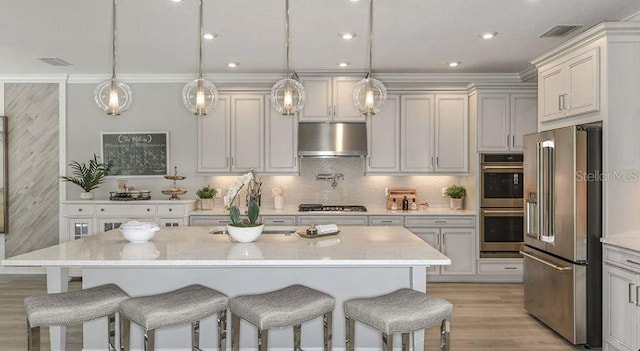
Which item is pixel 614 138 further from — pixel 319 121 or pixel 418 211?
pixel 319 121

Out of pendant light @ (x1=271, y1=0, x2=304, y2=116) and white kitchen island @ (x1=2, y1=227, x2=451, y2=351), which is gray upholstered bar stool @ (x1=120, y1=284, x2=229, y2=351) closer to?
white kitchen island @ (x1=2, y1=227, x2=451, y2=351)

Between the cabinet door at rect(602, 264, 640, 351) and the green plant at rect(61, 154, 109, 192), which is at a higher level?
the green plant at rect(61, 154, 109, 192)

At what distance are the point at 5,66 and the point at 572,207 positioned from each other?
6181 mm

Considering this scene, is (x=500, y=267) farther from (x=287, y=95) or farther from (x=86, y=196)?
(x=86, y=196)

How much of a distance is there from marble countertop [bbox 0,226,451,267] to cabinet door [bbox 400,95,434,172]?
105 inches

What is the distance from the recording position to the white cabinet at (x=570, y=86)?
3.71m

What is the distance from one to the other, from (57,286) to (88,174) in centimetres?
354

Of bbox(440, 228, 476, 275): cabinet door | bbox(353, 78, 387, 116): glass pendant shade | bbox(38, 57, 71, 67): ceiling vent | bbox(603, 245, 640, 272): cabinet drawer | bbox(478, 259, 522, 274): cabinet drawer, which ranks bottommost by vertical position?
bbox(478, 259, 522, 274): cabinet drawer

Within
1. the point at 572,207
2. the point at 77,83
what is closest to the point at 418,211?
the point at 572,207

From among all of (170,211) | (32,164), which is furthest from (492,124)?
(32,164)

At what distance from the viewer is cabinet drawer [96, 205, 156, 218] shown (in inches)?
231

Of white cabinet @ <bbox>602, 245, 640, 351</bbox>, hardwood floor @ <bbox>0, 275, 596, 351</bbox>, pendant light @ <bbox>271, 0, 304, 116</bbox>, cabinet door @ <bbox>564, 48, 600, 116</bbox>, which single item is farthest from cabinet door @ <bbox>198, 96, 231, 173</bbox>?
white cabinet @ <bbox>602, 245, 640, 351</bbox>

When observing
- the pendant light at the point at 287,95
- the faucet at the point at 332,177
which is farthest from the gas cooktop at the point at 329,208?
the pendant light at the point at 287,95

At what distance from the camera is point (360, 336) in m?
3.29
